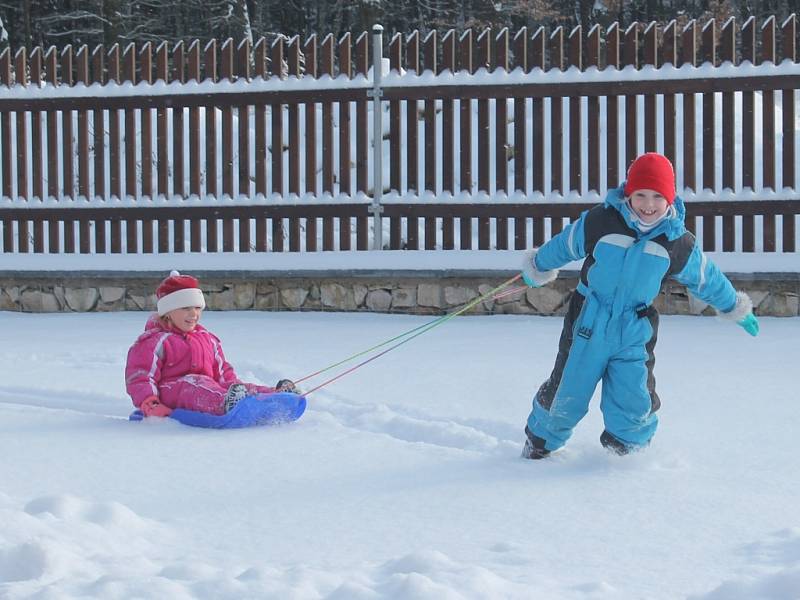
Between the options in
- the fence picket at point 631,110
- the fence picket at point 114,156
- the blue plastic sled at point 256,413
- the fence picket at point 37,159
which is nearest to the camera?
the blue plastic sled at point 256,413

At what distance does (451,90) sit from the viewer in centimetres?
822

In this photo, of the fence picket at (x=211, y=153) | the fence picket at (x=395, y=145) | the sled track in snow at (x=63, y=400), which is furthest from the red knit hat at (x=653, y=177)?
the fence picket at (x=211, y=153)

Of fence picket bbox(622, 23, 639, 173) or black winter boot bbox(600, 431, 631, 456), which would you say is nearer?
black winter boot bbox(600, 431, 631, 456)

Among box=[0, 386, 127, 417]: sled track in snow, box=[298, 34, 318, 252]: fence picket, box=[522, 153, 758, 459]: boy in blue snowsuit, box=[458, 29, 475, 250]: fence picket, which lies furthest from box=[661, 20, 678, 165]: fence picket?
box=[0, 386, 127, 417]: sled track in snow

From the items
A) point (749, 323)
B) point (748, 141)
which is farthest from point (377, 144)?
point (749, 323)

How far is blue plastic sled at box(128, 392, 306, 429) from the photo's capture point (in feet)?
16.2

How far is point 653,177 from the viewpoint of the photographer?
4137mm

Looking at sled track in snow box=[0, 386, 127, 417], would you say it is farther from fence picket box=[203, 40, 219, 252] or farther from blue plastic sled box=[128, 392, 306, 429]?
fence picket box=[203, 40, 219, 252]

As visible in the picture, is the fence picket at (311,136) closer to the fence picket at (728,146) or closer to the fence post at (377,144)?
the fence post at (377,144)

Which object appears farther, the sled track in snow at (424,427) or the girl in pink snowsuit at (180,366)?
the girl in pink snowsuit at (180,366)

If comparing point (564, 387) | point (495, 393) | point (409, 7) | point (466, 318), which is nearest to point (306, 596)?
point (564, 387)

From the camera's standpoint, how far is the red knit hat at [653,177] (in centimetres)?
413

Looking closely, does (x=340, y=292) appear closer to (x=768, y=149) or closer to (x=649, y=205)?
(x=768, y=149)

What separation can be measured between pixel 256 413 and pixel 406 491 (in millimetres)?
1297
